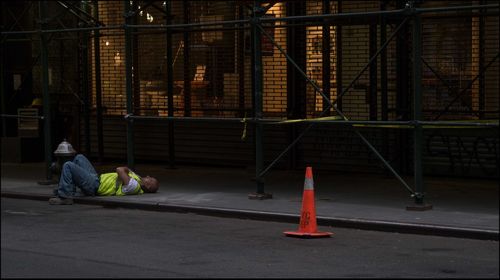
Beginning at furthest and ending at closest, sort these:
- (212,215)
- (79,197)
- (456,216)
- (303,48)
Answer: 1. (303,48)
2. (79,197)
3. (212,215)
4. (456,216)

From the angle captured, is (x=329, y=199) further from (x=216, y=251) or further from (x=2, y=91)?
(x=2, y=91)

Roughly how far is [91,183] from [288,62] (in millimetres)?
Answer: 4652

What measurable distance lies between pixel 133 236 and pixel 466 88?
651cm

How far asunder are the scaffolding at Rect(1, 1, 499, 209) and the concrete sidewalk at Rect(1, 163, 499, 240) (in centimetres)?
48

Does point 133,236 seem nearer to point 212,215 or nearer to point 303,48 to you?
point 212,215

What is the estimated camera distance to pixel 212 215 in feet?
38.7

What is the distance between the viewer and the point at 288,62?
15766mm

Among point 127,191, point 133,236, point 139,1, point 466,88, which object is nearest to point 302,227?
point 133,236

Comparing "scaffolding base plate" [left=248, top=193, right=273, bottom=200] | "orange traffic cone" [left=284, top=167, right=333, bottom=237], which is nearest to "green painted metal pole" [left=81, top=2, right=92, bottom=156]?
"scaffolding base plate" [left=248, top=193, right=273, bottom=200]

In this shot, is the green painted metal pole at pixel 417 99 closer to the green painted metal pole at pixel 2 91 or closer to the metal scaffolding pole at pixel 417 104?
the metal scaffolding pole at pixel 417 104

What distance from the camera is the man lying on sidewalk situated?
13.0m

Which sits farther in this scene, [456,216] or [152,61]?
[152,61]

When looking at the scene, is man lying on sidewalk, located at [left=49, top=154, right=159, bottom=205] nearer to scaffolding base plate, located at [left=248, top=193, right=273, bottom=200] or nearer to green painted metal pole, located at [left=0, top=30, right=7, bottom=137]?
scaffolding base plate, located at [left=248, top=193, right=273, bottom=200]

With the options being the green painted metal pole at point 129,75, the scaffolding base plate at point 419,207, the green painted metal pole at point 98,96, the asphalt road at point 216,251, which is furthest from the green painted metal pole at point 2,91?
the scaffolding base plate at point 419,207
